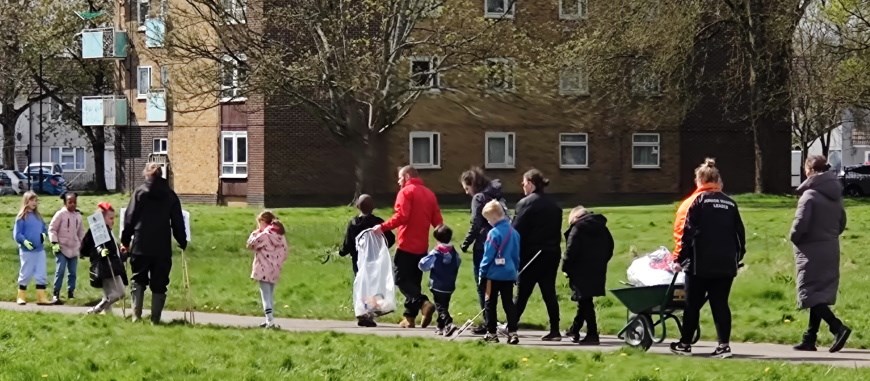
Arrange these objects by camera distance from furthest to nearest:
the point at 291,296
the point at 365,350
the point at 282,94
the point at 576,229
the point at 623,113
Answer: the point at 623,113
the point at 282,94
the point at 291,296
the point at 576,229
the point at 365,350

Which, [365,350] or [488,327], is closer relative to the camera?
[365,350]

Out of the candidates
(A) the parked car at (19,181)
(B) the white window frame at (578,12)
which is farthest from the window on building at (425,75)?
(A) the parked car at (19,181)

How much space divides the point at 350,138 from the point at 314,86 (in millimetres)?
2276

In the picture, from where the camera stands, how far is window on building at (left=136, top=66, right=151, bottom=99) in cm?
6556

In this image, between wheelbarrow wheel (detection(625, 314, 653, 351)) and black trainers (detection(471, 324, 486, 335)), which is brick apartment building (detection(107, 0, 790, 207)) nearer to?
black trainers (detection(471, 324, 486, 335))

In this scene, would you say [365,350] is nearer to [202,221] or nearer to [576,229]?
[576,229]

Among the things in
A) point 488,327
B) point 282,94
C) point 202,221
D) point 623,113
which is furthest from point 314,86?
point 488,327

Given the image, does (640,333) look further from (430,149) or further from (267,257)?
(430,149)

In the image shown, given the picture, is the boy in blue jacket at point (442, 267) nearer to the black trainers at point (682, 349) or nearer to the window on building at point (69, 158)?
the black trainers at point (682, 349)

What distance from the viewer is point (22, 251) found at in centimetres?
2311

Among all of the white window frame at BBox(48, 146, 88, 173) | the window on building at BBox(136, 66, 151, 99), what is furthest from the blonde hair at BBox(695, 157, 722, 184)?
the white window frame at BBox(48, 146, 88, 173)

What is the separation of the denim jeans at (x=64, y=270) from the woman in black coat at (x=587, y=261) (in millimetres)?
9371

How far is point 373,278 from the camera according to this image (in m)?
18.6

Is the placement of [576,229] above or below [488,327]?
above
